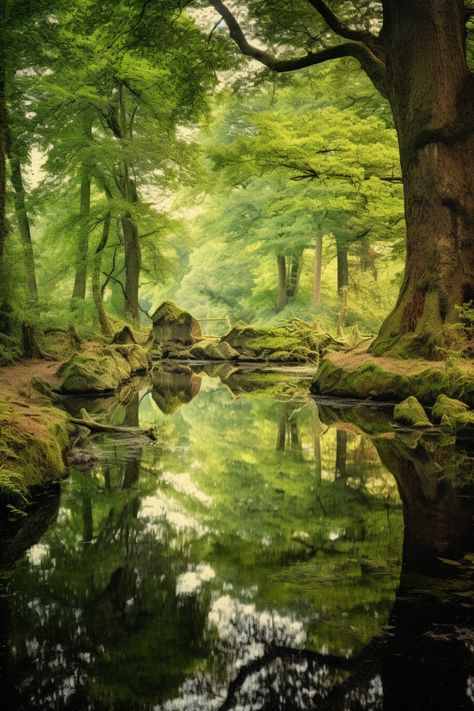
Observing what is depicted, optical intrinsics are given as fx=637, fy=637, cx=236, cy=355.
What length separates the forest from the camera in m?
2.71

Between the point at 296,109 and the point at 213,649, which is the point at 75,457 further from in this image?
the point at 296,109

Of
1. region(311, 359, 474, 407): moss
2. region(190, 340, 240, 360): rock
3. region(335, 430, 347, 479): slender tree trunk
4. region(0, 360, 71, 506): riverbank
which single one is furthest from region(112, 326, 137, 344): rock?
region(0, 360, 71, 506): riverbank

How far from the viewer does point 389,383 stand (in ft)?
36.4

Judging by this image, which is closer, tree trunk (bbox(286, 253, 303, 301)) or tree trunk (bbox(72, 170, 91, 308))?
tree trunk (bbox(72, 170, 91, 308))

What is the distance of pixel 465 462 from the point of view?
257 inches

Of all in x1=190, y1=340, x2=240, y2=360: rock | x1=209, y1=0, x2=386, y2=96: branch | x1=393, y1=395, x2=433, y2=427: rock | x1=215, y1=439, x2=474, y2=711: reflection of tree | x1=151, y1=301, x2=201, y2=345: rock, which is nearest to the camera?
x1=215, y1=439, x2=474, y2=711: reflection of tree

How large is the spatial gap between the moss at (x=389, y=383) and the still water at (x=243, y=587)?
274 cm

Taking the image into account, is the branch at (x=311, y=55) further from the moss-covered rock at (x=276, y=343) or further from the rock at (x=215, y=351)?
the rock at (x=215, y=351)

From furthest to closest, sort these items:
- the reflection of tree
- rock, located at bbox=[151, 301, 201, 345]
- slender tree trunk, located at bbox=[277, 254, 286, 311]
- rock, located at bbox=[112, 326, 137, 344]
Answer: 1. slender tree trunk, located at bbox=[277, 254, 286, 311]
2. rock, located at bbox=[151, 301, 201, 345]
3. rock, located at bbox=[112, 326, 137, 344]
4. the reflection of tree

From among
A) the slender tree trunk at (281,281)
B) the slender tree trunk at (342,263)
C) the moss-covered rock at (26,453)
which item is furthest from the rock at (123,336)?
the slender tree trunk at (281,281)

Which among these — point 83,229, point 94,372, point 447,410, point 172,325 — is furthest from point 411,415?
point 172,325

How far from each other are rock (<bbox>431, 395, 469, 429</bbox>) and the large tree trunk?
2.21m

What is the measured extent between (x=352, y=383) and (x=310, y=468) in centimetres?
591

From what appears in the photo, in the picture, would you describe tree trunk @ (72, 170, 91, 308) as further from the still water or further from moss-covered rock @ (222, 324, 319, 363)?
the still water
